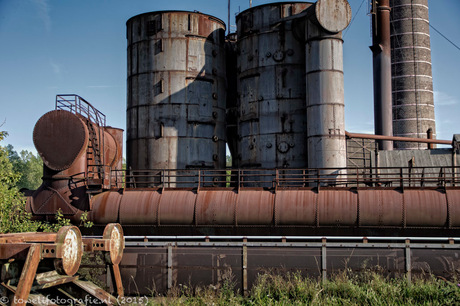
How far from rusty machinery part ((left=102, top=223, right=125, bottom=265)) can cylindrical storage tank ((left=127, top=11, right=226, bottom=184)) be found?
16610mm

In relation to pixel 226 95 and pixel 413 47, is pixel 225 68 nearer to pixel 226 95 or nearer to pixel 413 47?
pixel 226 95

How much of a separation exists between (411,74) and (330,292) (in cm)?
4552

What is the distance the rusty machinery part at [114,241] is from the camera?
940 cm

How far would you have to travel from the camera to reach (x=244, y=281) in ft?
36.4

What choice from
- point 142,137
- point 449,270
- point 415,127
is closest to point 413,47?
point 415,127

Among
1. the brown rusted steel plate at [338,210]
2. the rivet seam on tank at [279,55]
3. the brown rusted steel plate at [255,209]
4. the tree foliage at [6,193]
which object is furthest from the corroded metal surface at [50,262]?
the rivet seam on tank at [279,55]

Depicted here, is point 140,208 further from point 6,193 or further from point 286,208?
point 286,208

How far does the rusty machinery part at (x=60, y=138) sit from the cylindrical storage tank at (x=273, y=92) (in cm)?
1116

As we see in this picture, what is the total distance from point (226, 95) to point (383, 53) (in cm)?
1257

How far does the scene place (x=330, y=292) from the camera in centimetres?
1030

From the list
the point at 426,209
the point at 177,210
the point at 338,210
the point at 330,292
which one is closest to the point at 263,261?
the point at 330,292

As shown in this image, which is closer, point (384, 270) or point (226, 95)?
point (384, 270)

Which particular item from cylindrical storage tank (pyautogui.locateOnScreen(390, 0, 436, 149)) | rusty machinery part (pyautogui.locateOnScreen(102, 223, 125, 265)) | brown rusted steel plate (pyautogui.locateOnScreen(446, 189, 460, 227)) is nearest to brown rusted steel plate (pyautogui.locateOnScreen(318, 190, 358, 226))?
brown rusted steel plate (pyautogui.locateOnScreen(446, 189, 460, 227))

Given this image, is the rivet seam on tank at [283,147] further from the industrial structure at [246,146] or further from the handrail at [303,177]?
the handrail at [303,177]
